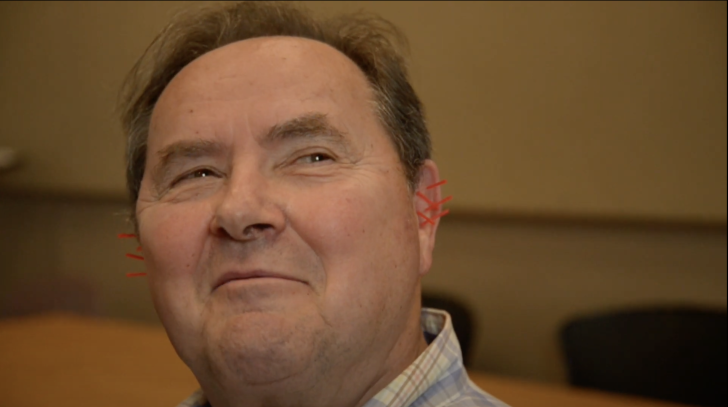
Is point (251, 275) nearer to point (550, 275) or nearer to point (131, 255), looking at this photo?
point (131, 255)

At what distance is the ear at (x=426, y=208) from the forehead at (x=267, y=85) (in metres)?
0.13

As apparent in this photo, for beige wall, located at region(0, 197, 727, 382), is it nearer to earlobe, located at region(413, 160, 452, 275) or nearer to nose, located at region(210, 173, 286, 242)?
earlobe, located at region(413, 160, 452, 275)

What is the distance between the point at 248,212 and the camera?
0.66 metres

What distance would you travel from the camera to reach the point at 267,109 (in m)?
0.73

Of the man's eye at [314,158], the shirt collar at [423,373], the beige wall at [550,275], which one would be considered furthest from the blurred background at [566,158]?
the shirt collar at [423,373]

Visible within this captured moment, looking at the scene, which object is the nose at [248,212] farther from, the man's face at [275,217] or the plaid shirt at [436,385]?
the plaid shirt at [436,385]

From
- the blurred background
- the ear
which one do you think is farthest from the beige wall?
the ear

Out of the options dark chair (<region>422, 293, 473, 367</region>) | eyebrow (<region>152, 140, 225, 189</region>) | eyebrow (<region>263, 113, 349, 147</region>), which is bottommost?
dark chair (<region>422, 293, 473, 367</region>)

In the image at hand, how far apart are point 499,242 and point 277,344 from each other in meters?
1.16

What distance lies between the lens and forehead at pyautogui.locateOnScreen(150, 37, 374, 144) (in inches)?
29.3

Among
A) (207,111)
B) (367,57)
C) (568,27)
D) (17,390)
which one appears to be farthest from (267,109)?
(568,27)

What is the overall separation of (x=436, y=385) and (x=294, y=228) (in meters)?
0.27

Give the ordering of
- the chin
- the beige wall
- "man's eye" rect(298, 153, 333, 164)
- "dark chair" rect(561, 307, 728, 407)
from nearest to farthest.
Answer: the chin
"man's eye" rect(298, 153, 333, 164)
"dark chair" rect(561, 307, 728, 407)
the beige wall

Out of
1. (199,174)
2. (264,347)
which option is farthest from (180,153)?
(264,347)
